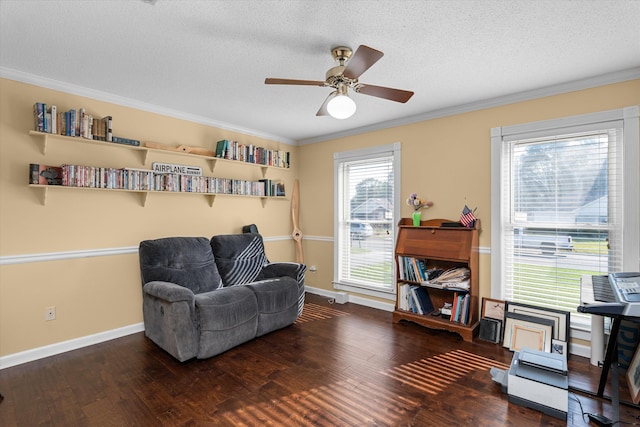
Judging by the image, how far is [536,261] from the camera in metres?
2.98

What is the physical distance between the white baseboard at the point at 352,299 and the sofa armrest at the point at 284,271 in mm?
1017

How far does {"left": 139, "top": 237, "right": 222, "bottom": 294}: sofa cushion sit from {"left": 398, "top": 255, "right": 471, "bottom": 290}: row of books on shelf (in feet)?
6.75

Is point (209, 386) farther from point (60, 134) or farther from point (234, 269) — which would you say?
point (60, 134)

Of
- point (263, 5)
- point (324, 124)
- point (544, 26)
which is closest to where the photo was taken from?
point (263, 5)

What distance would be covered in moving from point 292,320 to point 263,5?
111 inches

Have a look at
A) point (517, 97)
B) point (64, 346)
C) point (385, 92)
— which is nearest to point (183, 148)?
point (64, 346)

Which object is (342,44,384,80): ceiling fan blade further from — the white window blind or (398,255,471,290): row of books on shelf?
(398,255,471,290): row of books on shelf

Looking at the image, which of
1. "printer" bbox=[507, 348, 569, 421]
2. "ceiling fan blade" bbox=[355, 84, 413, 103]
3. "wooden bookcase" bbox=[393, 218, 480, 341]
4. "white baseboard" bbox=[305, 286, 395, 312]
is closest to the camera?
"printer" bbox=[507, 348, 569, 421]

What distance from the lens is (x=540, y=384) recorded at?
1940mm

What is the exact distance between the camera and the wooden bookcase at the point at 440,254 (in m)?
3.07

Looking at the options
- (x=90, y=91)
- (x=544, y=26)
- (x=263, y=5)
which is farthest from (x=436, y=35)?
(x=90, y=91)

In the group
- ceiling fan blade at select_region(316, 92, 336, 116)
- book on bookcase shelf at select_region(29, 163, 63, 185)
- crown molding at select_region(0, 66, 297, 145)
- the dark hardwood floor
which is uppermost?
crown molding at select_region(0, 66, 297, 145)

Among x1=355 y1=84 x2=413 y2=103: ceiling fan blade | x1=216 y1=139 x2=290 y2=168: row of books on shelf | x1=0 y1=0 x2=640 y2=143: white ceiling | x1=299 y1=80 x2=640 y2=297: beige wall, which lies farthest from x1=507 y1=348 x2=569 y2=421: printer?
x1=216 y1=139 x2=290 y2=168: row of books on shelf

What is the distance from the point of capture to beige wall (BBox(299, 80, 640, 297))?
2703mm
